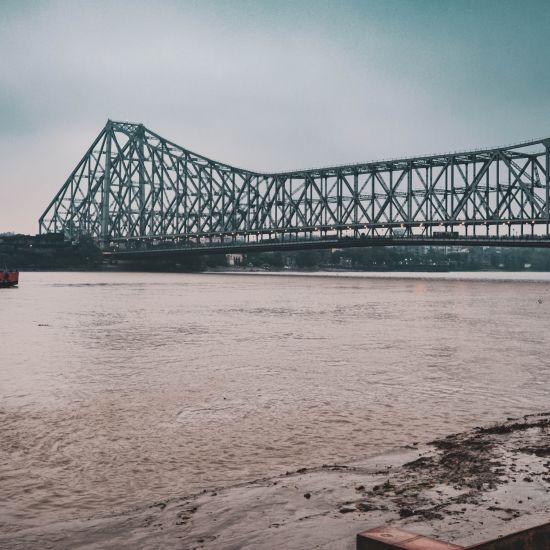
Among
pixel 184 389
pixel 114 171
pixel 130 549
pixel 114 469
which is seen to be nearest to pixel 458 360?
pixel 184 389

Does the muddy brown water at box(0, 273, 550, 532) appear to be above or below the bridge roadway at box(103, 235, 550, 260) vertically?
below

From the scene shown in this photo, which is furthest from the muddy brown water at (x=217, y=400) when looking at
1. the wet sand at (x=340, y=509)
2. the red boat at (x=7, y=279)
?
the red boat at (x=7, y=279)

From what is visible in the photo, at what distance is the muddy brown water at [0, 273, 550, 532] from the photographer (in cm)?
832

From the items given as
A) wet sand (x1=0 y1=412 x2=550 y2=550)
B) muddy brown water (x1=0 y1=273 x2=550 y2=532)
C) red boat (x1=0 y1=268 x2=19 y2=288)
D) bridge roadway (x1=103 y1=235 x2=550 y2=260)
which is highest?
bridge roadway (x1=103 y1=235 x2=550 y2=260)

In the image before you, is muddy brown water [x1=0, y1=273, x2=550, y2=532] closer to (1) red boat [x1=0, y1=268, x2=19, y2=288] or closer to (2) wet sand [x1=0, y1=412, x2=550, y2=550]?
(2) wet sand [x1=0, y1=412, x2=550, y2=550]

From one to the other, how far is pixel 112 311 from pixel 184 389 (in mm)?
23486

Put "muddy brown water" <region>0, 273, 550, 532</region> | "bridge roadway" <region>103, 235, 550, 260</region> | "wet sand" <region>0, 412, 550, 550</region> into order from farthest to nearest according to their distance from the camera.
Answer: "bridge roadway" <region>103, 235, 550, 260</region>, "muddy brown water" <region>0, 273, 550, 532</region>, "wet sand" <region>0, 412, 550, 550</region>

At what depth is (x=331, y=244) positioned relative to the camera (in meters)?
114

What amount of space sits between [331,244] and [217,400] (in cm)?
10129

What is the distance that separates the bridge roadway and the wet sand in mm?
88412

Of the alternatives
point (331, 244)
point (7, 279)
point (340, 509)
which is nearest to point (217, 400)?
point (340, 509)

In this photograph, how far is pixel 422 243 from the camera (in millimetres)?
99875

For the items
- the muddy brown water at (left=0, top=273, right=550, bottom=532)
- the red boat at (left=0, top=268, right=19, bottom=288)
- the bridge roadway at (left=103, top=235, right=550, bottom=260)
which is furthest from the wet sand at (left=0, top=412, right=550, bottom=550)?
the bridge roadway at (left=103, top=235, right=550, bottom=260)

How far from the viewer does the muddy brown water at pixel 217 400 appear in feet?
27.3
